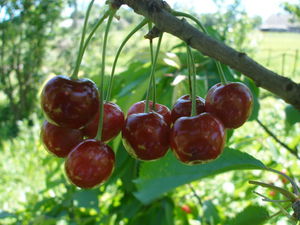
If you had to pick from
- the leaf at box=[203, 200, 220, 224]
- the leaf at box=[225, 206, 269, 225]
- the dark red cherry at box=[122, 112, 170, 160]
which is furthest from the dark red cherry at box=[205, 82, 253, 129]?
the leaf at box=[203, 200, 220, 224]

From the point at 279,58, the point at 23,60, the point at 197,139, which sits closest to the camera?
the point at 197,139

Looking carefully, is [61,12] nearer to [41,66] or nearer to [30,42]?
[30,42]

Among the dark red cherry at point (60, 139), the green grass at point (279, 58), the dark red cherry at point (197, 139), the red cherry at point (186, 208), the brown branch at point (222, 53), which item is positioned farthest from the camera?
the red cherry at point (186, 208)

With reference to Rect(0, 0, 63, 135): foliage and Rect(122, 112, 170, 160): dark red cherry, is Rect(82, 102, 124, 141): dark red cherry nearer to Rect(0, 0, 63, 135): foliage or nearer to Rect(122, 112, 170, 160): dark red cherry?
Rect(122, 112, 170, 160): dark red cherry

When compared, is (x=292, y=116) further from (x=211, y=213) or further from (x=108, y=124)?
(x=108, y=124)

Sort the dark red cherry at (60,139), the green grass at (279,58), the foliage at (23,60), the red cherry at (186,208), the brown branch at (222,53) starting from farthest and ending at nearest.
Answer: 1. the foliage at (23,60)
2. the red cherry at (186,208)
3. the green grass at (279,58)
4. the dark red cherry at (60,139)
5. the brown branch at (222,53)

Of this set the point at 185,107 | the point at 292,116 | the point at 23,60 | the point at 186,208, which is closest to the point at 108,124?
the point at 185,107

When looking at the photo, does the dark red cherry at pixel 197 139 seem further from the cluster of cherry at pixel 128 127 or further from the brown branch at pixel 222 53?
the brown branch at pixel 222 53

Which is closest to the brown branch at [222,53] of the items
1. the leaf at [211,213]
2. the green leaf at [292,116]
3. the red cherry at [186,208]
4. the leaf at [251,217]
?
the leaf at [251,217]
